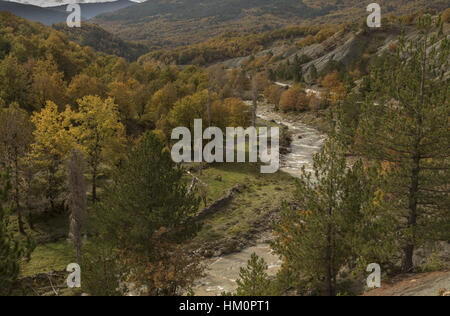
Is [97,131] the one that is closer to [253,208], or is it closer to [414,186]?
[253,208]

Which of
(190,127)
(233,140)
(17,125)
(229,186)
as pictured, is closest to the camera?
(17,125)

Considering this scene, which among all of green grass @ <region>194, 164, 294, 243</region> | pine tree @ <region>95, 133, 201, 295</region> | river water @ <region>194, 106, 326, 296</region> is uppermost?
pine tree @ <region>95, 133, 201, 295</region>

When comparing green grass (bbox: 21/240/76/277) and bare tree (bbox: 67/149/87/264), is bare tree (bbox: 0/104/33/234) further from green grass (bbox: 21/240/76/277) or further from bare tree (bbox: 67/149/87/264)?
bare tree (bbox: 67/149/87/264)

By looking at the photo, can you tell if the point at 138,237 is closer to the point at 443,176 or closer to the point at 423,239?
the point at 423,239

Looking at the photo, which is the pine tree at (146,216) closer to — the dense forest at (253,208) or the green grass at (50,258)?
the dense forest at (253,208)

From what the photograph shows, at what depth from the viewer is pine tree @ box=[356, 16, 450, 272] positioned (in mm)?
16375

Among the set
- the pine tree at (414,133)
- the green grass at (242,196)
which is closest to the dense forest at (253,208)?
the pine tree at (414,133)

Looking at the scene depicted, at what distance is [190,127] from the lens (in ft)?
173

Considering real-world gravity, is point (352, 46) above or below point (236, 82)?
above

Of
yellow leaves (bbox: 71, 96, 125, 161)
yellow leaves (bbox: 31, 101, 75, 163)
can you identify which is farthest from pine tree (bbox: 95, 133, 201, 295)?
yellow leaves (bbox: 71, 96, 125, 161)

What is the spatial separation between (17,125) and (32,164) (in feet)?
12.5

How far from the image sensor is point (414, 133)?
17.0m
